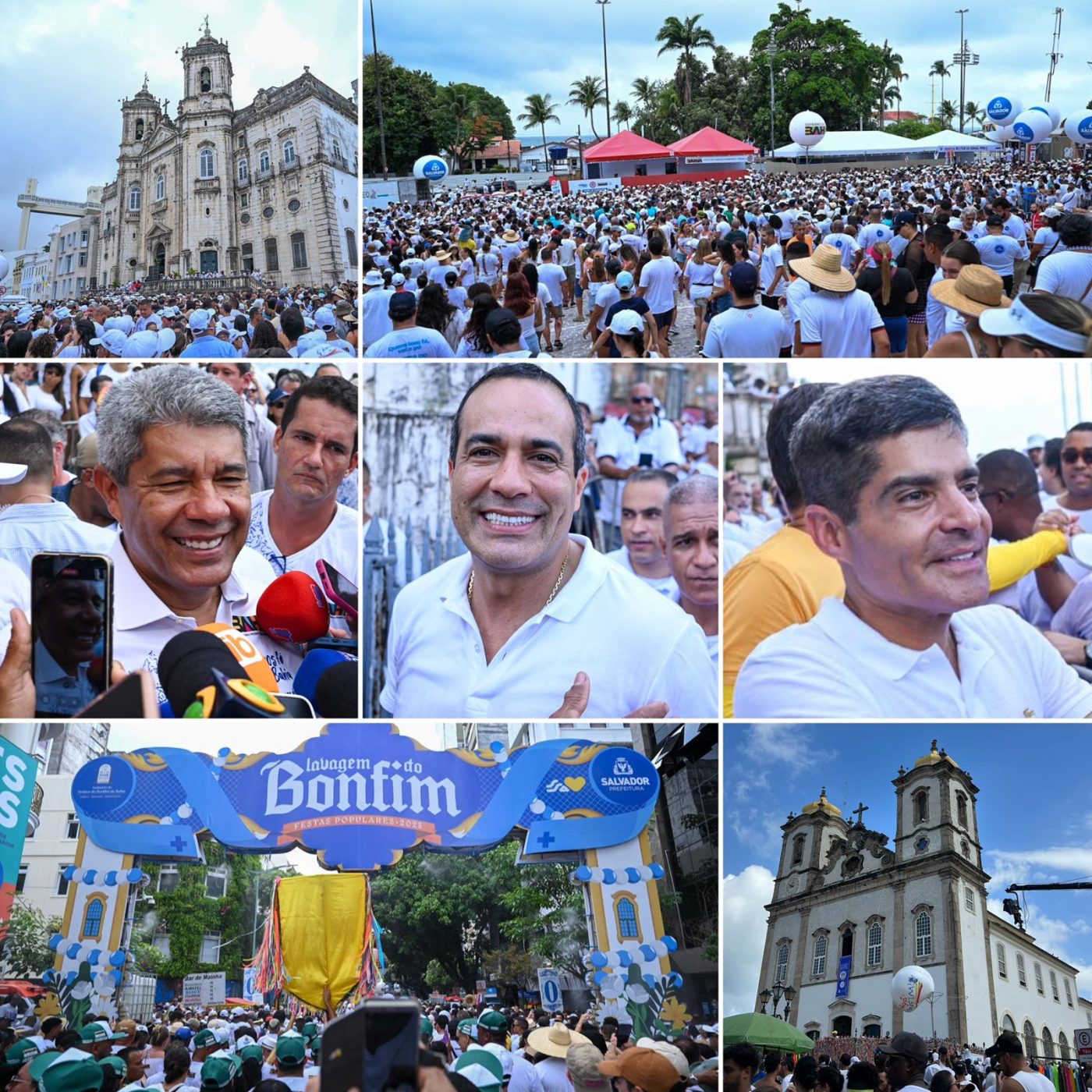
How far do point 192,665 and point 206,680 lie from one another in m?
0.19

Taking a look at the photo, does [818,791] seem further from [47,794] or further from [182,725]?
[47,794]

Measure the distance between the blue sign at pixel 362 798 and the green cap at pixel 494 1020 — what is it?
2.31ft

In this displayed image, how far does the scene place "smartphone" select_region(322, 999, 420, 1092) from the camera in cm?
212

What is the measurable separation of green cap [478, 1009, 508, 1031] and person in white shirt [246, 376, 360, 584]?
2058mm

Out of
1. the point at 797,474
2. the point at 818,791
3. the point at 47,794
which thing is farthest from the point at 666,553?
the point at 47,794

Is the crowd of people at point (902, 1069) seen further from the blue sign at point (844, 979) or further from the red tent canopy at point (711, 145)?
the red tent canopy at point (711, 145)

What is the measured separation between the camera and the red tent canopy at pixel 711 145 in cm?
1266

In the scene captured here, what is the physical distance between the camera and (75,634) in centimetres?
535

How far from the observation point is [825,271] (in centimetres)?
660

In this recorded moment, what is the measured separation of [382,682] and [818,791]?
2022 mm

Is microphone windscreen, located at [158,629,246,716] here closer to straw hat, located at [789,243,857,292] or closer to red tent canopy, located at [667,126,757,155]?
straw hat, located at [789,243,857,292]

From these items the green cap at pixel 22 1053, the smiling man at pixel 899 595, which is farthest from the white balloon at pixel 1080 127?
the green cap at pixel 22 1053

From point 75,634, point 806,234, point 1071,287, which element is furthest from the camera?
point 806,234

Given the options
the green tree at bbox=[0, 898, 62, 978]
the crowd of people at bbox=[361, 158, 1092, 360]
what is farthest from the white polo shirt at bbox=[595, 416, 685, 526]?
the green tree at bbox=[0, 898, 62, 978]
